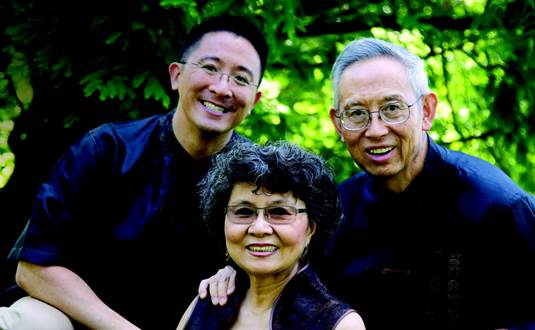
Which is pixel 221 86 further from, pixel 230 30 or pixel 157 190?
pixel 157 190

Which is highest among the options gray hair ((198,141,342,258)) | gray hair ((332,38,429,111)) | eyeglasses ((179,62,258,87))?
→ gray hair ((332,38,429,111))

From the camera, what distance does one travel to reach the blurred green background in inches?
183

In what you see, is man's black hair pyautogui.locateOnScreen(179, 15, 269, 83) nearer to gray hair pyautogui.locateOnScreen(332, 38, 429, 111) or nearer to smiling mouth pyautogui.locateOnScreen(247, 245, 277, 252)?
gray hair pyautogui.locateOnScreen(332, 38, 429, 111)

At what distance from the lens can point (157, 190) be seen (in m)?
3.73

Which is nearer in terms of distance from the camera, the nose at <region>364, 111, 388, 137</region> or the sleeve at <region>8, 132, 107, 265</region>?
the nose at <region>364, 111, 388, 137</region>

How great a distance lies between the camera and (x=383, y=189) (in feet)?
11.7

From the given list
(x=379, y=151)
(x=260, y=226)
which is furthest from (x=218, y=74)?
(x=260, y=226)

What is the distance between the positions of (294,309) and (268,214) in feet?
1.39

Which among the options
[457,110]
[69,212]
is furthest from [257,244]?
[457,110]

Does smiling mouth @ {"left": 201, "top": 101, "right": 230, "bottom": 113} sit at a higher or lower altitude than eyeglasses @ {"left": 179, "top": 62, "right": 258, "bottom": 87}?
lower

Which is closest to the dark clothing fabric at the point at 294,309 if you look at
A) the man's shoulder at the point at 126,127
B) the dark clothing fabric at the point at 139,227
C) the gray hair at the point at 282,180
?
the gray hair at the point at 282,180

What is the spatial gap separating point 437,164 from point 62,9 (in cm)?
281

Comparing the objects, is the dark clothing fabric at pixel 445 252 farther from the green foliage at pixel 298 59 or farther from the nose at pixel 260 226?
the green foliage at pixel 298 59

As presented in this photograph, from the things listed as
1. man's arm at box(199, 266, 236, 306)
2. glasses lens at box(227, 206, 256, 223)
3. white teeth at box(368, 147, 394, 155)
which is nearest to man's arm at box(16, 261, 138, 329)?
man's arm at box(199, 266, 236, 306)
